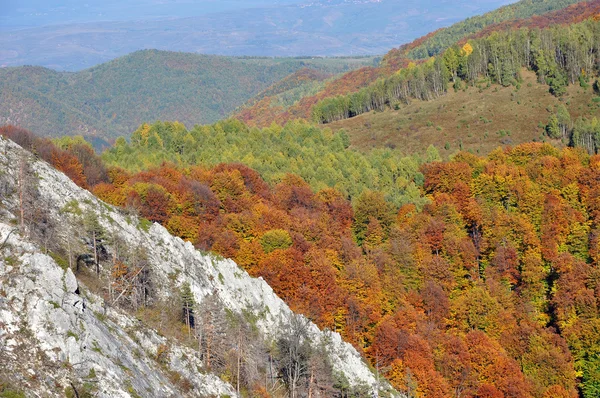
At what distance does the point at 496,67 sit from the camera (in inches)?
6742

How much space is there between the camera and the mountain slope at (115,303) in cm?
3192

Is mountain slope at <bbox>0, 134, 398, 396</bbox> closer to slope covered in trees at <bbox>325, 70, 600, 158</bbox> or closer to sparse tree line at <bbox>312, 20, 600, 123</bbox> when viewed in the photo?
slope covered in trees at <bbox>325, 70, 600, 158</bbox>

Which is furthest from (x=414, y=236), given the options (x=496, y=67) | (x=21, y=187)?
(x=496, y=67)

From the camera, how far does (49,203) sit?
49875mm

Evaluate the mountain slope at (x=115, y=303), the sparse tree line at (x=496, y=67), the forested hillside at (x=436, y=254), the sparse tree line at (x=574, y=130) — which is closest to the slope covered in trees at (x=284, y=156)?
the forested hillside at (x=436, y=254)

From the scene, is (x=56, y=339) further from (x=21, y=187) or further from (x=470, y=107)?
(x=470, y=107)

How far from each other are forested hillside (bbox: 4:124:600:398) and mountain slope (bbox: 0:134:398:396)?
11.4 meters

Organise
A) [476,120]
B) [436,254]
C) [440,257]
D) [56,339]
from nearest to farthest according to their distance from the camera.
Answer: [56,339], [440,257], [436,254], [476,120]

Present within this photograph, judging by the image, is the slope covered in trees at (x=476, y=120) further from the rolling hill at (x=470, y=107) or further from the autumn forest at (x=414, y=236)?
the autumn forest at (x=414, y=236)

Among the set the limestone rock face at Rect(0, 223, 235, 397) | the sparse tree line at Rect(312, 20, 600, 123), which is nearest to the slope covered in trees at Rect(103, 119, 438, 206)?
the sparse tree line at Rect(312, 20, 600, 123)

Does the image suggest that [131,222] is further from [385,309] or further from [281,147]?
[281,147]

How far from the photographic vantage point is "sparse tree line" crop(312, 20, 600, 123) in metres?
160

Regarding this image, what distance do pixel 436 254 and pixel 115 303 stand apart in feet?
198

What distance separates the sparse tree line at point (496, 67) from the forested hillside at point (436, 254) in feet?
162
